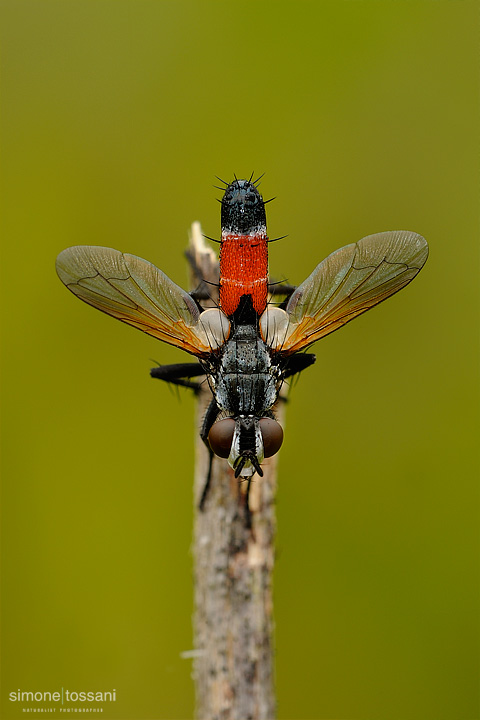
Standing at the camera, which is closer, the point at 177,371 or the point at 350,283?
the point at 350,283

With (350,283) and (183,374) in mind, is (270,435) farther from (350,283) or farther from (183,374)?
(350,283)

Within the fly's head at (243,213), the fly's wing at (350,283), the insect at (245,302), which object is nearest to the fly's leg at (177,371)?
the insect at (245,302)

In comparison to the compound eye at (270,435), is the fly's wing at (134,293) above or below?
above

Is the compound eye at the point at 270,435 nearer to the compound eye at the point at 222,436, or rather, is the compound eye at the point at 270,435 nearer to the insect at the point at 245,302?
the insect at the point at 245,302

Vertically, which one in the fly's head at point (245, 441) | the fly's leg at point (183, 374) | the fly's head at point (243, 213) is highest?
the fly's head at point (243, 213)

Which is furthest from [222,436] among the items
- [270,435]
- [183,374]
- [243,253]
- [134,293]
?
[243,253]

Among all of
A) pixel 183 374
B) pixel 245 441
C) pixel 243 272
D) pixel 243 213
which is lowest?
pixel 245 441

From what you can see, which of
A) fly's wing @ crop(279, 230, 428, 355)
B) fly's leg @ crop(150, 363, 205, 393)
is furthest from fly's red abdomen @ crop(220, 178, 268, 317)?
fly's leg @ crop(150, 363, 205, 393)
